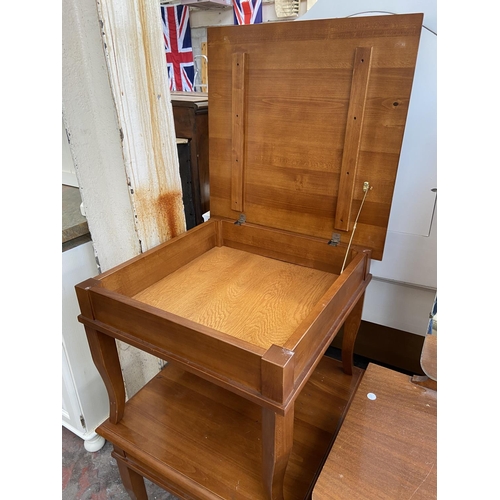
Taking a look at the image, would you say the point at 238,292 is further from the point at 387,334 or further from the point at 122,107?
the point at 387,334

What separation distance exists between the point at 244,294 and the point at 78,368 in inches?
25.0

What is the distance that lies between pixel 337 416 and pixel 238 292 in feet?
1.35

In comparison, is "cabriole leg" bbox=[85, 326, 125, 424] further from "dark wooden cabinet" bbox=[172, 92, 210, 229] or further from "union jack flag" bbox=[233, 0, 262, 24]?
"union jack flag" bbox=[233, 0, 262, 24]

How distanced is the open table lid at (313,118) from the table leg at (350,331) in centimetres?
16

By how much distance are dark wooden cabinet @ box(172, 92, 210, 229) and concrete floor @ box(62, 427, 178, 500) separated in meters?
0.87

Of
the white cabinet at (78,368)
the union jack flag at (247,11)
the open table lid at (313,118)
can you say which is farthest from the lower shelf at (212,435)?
the union jack flag at (247,11)

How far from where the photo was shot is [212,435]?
0.87 metres

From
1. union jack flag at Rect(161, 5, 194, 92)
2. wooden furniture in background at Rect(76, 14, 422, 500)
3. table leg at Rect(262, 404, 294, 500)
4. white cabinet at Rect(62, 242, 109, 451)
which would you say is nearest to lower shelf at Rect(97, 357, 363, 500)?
wooden furniture in background at Rect(76, 14, 422, 500)

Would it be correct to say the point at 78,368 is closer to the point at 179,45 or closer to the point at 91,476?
the point at 91,476

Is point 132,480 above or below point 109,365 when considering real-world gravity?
below

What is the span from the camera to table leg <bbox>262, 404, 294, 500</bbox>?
1.92 feet

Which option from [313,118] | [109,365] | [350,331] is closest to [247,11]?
[313,118]

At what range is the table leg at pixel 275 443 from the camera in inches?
23.1

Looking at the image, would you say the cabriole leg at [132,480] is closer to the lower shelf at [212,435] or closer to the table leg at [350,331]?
the lower shelf at [212,435]
